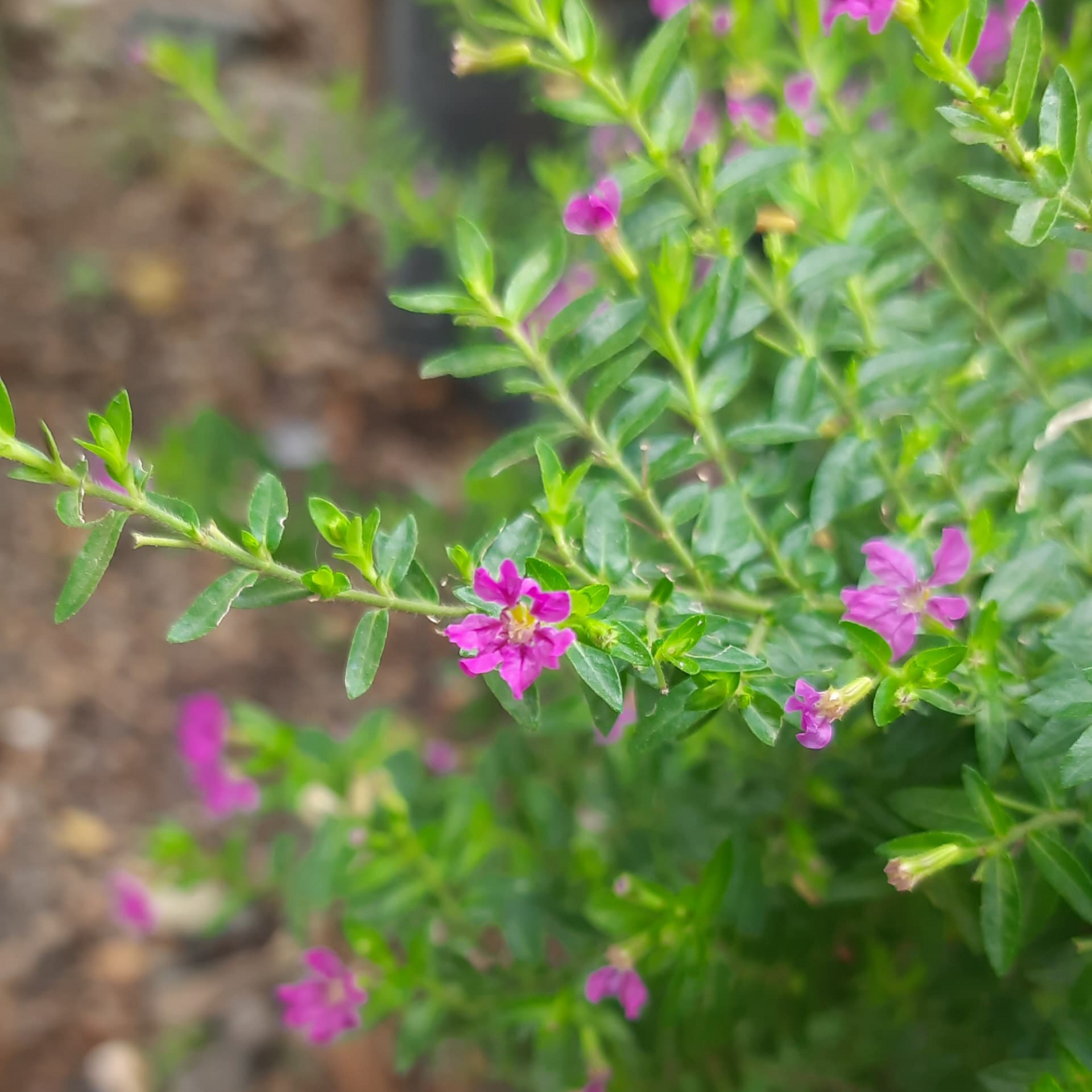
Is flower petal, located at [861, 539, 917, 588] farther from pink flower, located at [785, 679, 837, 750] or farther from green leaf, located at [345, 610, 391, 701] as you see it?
green leaf, located at [345, 610, 391, 701]

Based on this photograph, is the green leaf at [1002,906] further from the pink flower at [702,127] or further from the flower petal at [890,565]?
the pink flower at [702,127]

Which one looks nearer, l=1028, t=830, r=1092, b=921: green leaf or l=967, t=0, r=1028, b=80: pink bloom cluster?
l=1028, t=830, r=1092, b=921: green leaf

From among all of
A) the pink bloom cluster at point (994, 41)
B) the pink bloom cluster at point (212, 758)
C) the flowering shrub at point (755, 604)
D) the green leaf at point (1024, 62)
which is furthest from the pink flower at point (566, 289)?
the green leaf at point (1024, 62)

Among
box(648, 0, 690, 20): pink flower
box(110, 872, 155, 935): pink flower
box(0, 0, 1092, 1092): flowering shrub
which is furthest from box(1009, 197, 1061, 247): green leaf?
box(110, 872, 155, 935): pink flower

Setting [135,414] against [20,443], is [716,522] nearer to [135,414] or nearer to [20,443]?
[20,443]

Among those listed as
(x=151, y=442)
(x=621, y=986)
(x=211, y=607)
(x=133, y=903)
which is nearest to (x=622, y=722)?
(x=621, y=986)

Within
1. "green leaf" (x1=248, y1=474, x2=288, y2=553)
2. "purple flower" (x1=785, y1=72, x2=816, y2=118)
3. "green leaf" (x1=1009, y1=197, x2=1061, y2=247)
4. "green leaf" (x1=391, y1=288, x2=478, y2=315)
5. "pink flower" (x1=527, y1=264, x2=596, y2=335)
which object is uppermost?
"green leaf" (x1=1009, y1=197, x2=1061, y2=247)

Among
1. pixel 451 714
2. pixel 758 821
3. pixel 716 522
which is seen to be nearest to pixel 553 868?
pixel 758 821

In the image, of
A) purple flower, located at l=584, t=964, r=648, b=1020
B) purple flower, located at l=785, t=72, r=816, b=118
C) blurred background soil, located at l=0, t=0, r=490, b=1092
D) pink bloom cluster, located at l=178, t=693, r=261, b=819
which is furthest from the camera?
blurred background soil, located at l=0, t=0, r=490, b=1092

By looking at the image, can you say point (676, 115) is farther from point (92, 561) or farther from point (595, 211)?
point (92, 561)
